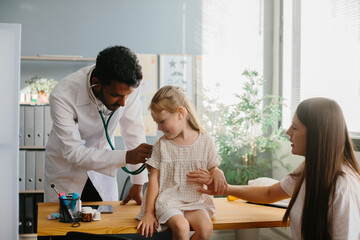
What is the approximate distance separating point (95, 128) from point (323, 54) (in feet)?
7.38

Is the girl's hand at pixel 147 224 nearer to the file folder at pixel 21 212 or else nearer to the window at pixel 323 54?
the window at pixel 323 54

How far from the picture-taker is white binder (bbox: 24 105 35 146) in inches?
154

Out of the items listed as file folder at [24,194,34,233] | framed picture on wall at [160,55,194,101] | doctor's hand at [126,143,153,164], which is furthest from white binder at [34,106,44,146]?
doctor's hand at [126,143,153,164]

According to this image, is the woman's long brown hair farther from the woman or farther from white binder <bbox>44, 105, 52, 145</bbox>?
white binder <bbox>44, 105, 52, 145</bbox>

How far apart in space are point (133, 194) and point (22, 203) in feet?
7.93

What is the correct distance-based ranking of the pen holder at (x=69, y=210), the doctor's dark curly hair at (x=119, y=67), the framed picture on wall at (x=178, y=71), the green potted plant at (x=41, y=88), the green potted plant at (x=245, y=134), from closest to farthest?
1. the pen holder at (x=69, y=210)
2. the doctor's dark curly hair at (x=119, y=67)
3. the green potted plant at (x=245, y=134)
4. the green potted plant at (x=41, y=88)
5. the framed picture on wall at (x=178, y=71)

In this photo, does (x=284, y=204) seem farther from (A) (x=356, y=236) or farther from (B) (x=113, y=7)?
(B) (x=113, y=7)

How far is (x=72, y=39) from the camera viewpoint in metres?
4.36

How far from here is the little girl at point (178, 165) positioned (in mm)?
1597

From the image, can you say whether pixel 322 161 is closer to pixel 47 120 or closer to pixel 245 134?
pixel 245 134

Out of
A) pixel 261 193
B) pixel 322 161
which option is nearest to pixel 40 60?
pixel 261 193

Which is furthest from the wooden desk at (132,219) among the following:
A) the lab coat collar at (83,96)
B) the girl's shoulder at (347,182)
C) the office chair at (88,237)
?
the lab coat collar at (83,96)

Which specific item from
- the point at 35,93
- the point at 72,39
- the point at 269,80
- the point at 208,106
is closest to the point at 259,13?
the point at 269,80

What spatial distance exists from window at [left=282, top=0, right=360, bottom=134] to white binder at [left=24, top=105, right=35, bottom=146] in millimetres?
2532
